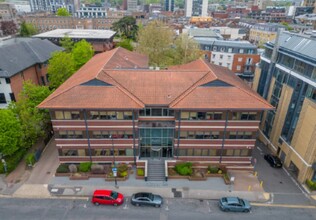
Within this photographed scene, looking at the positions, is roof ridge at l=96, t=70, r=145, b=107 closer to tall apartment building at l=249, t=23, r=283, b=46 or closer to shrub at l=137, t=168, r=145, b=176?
shrub at l=137, t=168, r=145, b=176

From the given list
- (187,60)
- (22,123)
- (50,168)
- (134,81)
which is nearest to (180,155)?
(134,81)

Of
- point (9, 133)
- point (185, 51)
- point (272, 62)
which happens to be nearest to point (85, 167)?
point (9, 133)

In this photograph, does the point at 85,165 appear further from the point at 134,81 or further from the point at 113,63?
the point at 113,63

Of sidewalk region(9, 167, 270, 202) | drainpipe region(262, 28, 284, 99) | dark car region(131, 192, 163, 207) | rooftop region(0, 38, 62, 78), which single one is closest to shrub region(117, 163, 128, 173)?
sidewalk region(9, 167, 270, 202)

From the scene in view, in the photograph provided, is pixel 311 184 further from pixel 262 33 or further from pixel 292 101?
pixel 262 33

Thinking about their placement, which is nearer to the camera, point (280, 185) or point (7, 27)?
point (280, 185)

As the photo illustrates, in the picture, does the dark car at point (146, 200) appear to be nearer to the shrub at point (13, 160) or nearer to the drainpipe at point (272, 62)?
the shrub at point (13, 160)
